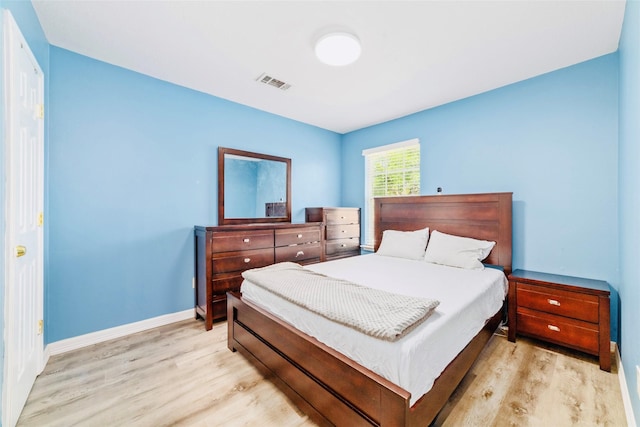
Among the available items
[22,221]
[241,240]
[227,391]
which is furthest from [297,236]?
[22,221]

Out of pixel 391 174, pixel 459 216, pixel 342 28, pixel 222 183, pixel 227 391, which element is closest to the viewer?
pixel 227 391

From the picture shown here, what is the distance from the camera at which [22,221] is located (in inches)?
63.7

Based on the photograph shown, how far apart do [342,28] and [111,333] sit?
3391 millimetres

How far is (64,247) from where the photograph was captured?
226 cm

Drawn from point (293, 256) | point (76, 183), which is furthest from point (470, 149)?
point (76, 183)

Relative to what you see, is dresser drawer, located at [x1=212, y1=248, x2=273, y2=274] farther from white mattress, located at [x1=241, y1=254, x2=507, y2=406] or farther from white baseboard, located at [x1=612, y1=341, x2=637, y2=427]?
white baseboard, located at [x1=612, y1=341, x2=637, y2=427]

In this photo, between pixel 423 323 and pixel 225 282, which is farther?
pixel 225 282

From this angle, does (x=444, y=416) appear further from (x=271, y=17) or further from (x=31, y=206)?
(x=31, y=206)

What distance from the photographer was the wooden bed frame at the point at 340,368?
117 centimetres

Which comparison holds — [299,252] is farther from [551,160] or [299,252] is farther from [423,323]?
[551,160]

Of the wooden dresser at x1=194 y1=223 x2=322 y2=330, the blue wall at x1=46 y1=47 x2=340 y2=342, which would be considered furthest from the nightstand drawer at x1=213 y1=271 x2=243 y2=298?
the blue wall at x1=46 y1=47 x2=340 y2=342

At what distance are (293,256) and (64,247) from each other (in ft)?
7.30

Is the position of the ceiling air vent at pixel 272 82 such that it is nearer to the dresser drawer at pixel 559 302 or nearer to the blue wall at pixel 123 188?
the blue wall at pixel 123 188

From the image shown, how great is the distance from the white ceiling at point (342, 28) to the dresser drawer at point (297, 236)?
171cm
